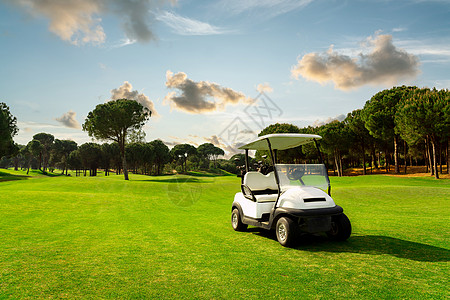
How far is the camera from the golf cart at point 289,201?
652cm

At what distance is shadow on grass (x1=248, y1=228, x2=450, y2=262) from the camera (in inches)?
231

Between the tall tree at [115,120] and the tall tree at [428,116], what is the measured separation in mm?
38843

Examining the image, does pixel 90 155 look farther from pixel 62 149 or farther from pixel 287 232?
pixel 287 232

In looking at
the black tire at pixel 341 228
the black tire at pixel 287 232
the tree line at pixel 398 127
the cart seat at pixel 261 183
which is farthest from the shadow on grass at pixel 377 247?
the tree line at pixel 398 127

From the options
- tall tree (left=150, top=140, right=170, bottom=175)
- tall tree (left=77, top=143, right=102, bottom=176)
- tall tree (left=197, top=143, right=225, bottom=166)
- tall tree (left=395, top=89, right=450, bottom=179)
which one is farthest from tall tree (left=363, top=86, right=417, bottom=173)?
tall tree (left=77, top=143, right=102, bottom=176)

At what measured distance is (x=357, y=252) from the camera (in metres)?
6.18

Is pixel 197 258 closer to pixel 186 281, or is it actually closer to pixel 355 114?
pixel 186 281

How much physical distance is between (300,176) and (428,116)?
33246 millimetres

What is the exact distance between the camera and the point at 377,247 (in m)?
6.58

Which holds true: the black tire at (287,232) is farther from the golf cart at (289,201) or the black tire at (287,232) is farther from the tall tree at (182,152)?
the tall tree at (182,152)

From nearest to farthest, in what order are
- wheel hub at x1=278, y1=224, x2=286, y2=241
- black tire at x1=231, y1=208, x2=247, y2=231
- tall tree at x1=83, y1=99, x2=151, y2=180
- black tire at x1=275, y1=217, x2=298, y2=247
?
black tire at x1=275, y1=217, x2=298, y2=247 < wheel hub at x1=278, y1=224, x2=286, y2=241 < black tire at x1=231, y1=208, x2=247, y2=231 < tall tree at x1=83, y1=99, x2=151, y2=180

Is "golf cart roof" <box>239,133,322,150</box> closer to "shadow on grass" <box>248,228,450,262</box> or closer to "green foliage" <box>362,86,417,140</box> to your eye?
"shadow on grass" <box>248,228,450,262</box>

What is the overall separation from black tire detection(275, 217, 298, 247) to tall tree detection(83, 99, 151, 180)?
1499 inches

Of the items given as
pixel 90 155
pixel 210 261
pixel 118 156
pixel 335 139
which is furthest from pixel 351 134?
pixel 90 155
